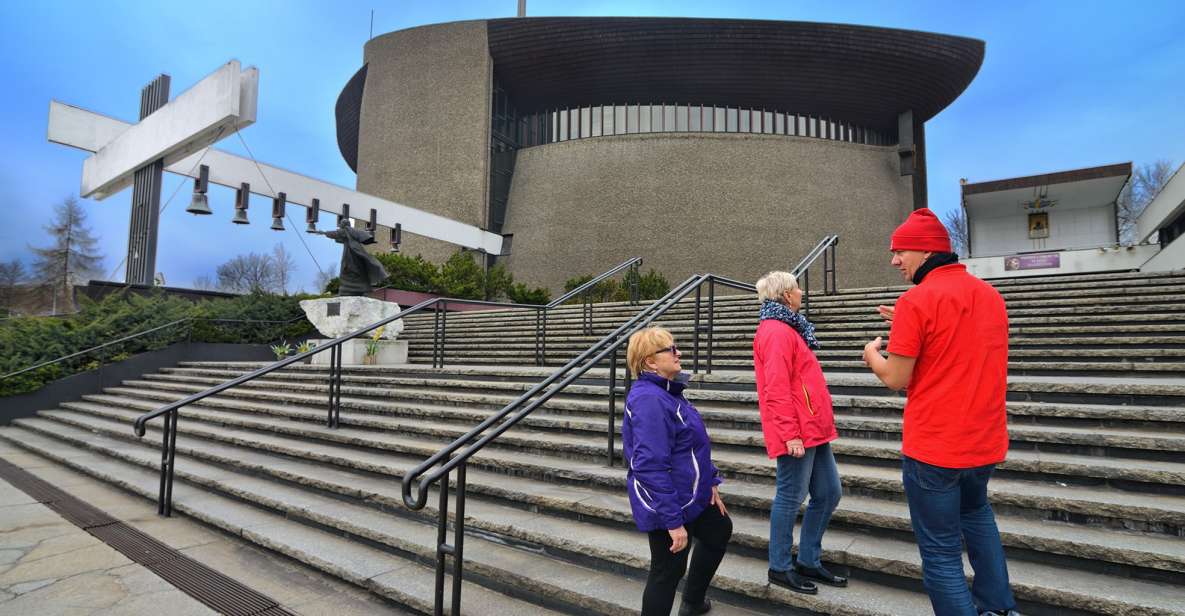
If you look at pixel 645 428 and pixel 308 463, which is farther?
pixel 308 463

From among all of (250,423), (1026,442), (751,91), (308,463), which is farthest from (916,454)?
(751,91)

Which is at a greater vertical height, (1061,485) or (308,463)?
(1061,485)

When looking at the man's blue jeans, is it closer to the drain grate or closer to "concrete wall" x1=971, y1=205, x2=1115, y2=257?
the drain grate

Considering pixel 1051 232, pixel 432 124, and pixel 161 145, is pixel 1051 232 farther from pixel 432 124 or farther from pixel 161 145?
pixel 161 145

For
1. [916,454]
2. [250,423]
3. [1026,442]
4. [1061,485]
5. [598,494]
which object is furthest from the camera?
[250,423]

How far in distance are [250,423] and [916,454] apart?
6.97m

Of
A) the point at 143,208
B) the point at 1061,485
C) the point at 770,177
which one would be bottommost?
the point at 1061,485

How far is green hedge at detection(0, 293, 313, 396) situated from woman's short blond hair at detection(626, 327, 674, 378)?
38.6 ft

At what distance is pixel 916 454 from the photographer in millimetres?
2078

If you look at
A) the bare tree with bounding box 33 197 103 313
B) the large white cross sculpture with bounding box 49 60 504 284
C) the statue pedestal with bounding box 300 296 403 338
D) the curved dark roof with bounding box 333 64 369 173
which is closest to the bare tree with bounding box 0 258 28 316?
the bare tree with bounding box 33 197 103 313

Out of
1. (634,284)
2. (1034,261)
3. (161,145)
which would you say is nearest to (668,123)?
(1034,261)

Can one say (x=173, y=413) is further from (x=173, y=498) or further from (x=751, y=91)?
(x=751, y=91)

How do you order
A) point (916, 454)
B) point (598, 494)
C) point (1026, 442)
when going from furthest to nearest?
point (598, 494), point (1026, 442), point (916, 454)

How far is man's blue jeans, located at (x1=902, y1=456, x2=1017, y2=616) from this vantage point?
202 centimetres
